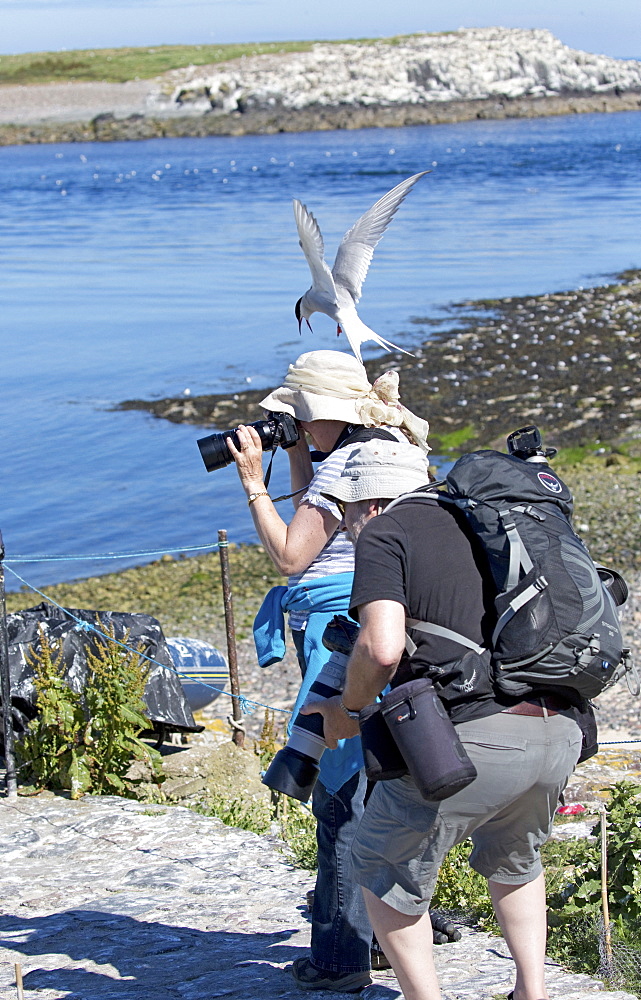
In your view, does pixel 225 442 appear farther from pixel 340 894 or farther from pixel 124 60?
pixel 124 60

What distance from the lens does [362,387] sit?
340 cm

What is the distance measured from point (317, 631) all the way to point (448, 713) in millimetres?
825

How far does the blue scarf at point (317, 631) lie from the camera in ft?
10.5

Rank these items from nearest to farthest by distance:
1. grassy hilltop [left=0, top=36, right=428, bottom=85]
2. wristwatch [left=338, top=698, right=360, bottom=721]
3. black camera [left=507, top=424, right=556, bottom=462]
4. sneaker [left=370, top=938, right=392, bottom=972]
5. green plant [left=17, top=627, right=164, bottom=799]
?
wristwatch [left=338, top=698, right=360, bottom=721] → black camera [left=507, top=424, right=556, bottom=462] → sneaker [left=370, top=938, right=392, bottom=972] → green plant [left=17, top=627, right=164, bottom=799] → grassy hilltop [left=0, top=36, right=428, bottom=85]

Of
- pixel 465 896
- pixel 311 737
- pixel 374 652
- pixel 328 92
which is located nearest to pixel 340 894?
pixel 311 737

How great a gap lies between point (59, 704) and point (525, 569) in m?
3.08

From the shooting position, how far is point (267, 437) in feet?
11.6

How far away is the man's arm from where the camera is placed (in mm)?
2443

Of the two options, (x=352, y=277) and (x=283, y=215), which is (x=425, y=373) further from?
(x=283, y=215)

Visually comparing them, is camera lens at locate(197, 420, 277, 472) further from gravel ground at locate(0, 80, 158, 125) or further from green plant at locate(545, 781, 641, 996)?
gravel ground at locate(0, 80, 158, 125)

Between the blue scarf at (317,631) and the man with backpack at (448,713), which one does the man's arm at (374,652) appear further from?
the blue scarf at (317,631)

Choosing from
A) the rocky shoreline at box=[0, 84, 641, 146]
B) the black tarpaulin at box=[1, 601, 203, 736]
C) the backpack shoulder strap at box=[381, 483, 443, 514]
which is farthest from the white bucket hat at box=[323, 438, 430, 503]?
the rocky shoreline at box=[0, 84, 641, 146]

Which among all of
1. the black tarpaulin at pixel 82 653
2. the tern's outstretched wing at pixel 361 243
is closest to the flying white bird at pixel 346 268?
the tern's outstretched wing at pixel 361 243

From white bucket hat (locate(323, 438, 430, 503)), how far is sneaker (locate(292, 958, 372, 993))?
1.39 meters
